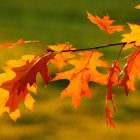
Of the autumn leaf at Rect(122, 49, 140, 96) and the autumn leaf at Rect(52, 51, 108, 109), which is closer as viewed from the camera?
the autumn leaf at Rect(122, 49, 140, 96)

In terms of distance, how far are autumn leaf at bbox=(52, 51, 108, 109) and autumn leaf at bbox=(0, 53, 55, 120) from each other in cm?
12

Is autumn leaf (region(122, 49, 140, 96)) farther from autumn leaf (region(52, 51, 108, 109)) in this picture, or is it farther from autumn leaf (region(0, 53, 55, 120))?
autumn leaf (region(0, 53, 55, 120))

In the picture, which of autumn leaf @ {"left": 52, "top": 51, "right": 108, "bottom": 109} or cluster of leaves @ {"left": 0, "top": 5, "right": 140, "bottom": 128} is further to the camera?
autumn leaf @ {"left": 52, "top": 51, "right": 108, "bottom": 109}

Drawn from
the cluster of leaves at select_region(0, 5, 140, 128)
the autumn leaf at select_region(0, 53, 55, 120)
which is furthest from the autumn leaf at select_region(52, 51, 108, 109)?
the autumn leaf at select_region(0, 53, 55, 120)

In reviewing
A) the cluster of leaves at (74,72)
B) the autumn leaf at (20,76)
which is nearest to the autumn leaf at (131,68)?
the cluster of leaves at (74,72)

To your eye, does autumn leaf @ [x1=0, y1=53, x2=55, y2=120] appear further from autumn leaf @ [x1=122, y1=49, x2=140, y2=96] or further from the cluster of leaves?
autumn leaf @ [x1=122, y1=49, x2=140, y2=96]

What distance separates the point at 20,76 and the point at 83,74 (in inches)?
10.0

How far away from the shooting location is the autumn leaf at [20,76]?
937mm

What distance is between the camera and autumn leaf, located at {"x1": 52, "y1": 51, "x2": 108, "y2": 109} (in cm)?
109

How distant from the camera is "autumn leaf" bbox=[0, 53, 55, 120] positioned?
3.07ft

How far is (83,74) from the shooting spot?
1.10 metres

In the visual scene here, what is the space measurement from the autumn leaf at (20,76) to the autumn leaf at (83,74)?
122mm

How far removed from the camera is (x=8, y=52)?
16.4 ft

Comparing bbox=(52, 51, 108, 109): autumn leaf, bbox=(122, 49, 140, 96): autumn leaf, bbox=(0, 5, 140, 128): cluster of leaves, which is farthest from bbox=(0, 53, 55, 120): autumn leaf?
bbox=(122, 49, 140, 96): autumn leaf
